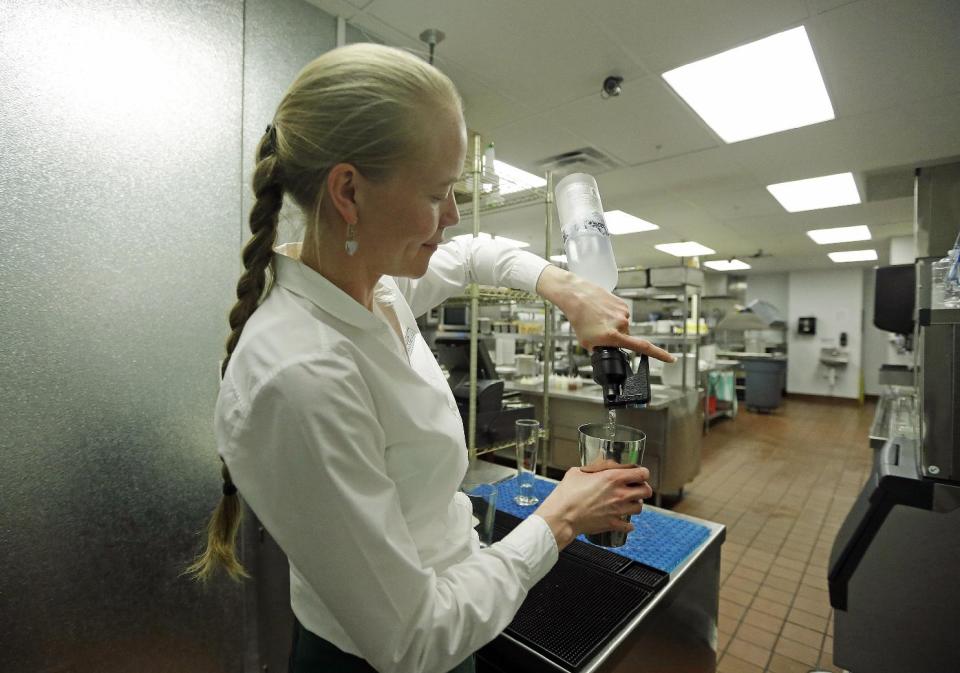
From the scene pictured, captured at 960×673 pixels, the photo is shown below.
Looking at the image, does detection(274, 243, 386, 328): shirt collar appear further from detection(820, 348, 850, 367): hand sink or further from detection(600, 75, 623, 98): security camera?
detection(820, 348, 850, 367): hand sink

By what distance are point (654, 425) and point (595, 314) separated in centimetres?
310

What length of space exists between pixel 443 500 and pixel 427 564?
94mm

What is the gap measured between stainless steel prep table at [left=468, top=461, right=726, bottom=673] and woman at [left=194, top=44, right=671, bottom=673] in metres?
0.14

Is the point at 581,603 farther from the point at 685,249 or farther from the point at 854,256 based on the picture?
the point at 854,256

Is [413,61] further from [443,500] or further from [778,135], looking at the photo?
[778,135]

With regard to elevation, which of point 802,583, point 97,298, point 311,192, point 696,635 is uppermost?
point 311,192

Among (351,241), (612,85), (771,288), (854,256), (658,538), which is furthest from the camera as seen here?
(771,288)

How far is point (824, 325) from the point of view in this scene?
10.2 meters

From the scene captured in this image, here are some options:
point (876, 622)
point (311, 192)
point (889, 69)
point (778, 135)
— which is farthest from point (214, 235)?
point (778, 135)

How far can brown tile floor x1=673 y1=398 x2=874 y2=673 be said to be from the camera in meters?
2.21

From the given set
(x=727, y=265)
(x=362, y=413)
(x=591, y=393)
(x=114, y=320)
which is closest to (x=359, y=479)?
(x=362, y=413)

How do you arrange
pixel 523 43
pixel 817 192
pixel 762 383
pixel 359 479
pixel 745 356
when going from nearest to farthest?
pixel 359 479, pixel 523 43, pixel 817 192, pixel 762 383, pixel 745 356

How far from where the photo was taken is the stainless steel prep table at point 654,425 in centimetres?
360

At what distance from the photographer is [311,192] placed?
635 millimetres
